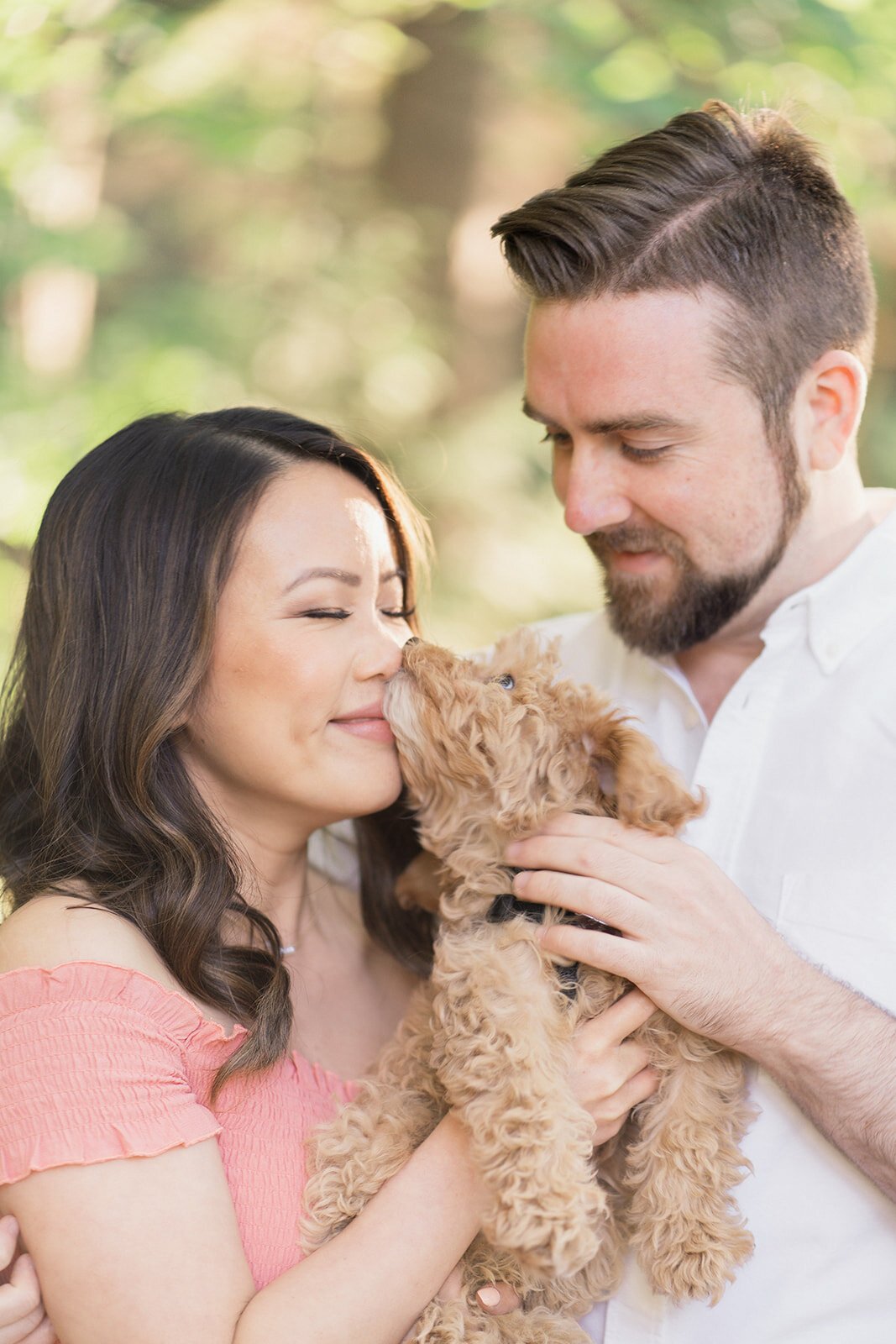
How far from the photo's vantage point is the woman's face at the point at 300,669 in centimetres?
261

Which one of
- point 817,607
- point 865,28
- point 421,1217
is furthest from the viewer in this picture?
point 865,28

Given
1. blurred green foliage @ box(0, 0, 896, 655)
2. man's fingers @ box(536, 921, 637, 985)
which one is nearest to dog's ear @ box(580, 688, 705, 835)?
man's fingers @ box(536, 921, 637, 985)

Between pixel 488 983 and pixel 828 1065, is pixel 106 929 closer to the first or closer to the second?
pixel 488 983

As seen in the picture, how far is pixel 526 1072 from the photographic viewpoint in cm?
229

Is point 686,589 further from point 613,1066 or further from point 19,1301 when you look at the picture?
point 19,1301

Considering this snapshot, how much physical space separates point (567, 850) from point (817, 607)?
3.20 feet

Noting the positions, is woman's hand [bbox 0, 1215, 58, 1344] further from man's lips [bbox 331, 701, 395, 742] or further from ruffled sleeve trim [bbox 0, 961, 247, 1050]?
man's lips [bbox 331, 701, 395, 742]

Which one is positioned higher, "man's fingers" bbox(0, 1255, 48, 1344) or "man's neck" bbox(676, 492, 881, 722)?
"man's neck" bbox(676, 492, 881, 722)

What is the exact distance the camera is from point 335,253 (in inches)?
291

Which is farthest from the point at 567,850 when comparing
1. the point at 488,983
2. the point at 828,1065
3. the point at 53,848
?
the point at 53,848

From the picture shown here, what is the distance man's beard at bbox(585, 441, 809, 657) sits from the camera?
120 inches

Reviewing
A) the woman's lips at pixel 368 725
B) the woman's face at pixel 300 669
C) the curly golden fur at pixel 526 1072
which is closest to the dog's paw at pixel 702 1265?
the curly golden fur at pixel 526 1072

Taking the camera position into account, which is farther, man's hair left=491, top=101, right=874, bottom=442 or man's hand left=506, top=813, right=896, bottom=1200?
man's hair left=491, top=101, right=874, bottom=442

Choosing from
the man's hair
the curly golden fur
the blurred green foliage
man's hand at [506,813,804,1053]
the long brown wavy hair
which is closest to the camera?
the curly golden fur
